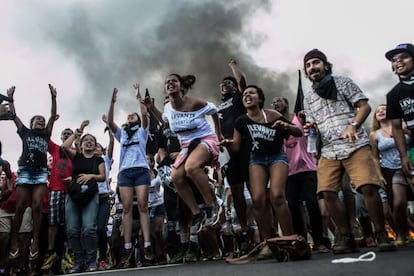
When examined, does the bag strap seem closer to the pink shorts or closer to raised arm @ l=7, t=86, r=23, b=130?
the pink shorts

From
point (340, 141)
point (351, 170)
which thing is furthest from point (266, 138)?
point (351, 170)

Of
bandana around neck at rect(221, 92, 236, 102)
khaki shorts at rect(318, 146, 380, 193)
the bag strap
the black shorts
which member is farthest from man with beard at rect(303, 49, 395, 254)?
bandana around neck at rect(221, 92, 236, 102)

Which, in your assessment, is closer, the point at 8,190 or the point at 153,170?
the point at 8,190

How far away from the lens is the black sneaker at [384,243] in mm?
4293

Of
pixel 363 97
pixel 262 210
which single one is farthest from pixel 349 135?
pixel 262 210

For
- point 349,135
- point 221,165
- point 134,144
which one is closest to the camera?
point 349,135

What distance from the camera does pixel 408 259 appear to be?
333cm

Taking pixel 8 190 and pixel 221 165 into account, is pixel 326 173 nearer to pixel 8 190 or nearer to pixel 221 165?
pixel 221 165

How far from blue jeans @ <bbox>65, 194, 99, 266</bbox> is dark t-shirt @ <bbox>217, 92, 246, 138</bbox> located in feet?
6.47

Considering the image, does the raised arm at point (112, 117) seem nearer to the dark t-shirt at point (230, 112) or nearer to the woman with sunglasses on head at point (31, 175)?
the woman with sunglasses on head at point (31, 175)

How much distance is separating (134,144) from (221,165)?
1.26 meters

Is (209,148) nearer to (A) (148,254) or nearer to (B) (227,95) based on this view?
(B) (227,95)

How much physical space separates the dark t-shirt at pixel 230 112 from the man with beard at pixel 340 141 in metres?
1.23

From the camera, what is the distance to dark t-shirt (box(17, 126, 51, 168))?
6535 millimetres
